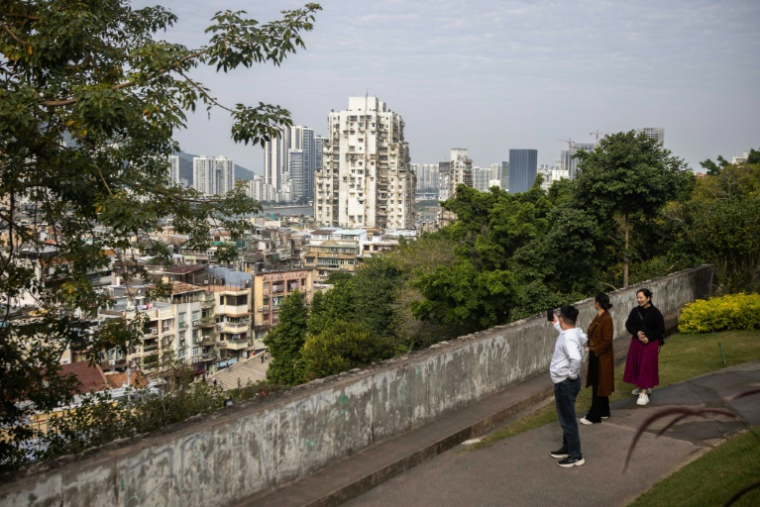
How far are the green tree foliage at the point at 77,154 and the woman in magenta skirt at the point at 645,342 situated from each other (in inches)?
179

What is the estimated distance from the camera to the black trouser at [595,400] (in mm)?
6449

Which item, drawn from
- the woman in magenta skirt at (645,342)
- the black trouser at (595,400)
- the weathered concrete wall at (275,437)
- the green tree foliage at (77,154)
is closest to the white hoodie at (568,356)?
the black trouser at (595,400)

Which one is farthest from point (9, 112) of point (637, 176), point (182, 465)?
point (637, 176)

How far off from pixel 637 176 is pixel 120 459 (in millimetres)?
15893

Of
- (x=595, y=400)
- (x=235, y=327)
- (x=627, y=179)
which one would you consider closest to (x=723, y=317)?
(x=595, y=400)

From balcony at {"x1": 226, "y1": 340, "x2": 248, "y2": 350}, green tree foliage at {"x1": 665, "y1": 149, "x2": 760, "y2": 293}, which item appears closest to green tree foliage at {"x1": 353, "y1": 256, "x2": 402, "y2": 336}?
green tree foliage at {"x1": 665, "y1": 149, "x2": 760, "y2": 293}

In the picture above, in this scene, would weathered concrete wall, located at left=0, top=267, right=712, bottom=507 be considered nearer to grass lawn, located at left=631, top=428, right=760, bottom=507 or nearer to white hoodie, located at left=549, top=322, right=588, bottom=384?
white hoodie, located at left=549, top=322, right=588, bottom=384

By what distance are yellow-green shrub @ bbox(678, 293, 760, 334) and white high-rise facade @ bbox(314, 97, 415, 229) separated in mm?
144249

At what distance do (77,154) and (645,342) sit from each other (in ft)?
21.0

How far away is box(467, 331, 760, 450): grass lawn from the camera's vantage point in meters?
6.75

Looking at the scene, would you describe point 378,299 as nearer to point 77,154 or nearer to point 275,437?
point 77,154

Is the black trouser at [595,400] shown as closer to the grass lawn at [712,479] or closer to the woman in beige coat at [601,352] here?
Answer: the woman in beige coat at [601,352]

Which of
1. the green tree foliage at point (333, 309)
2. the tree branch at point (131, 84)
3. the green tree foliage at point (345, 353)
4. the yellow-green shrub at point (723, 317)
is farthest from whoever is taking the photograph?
the green tree foliage at point (333, 309)

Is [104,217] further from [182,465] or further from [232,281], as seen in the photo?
[232,281]
